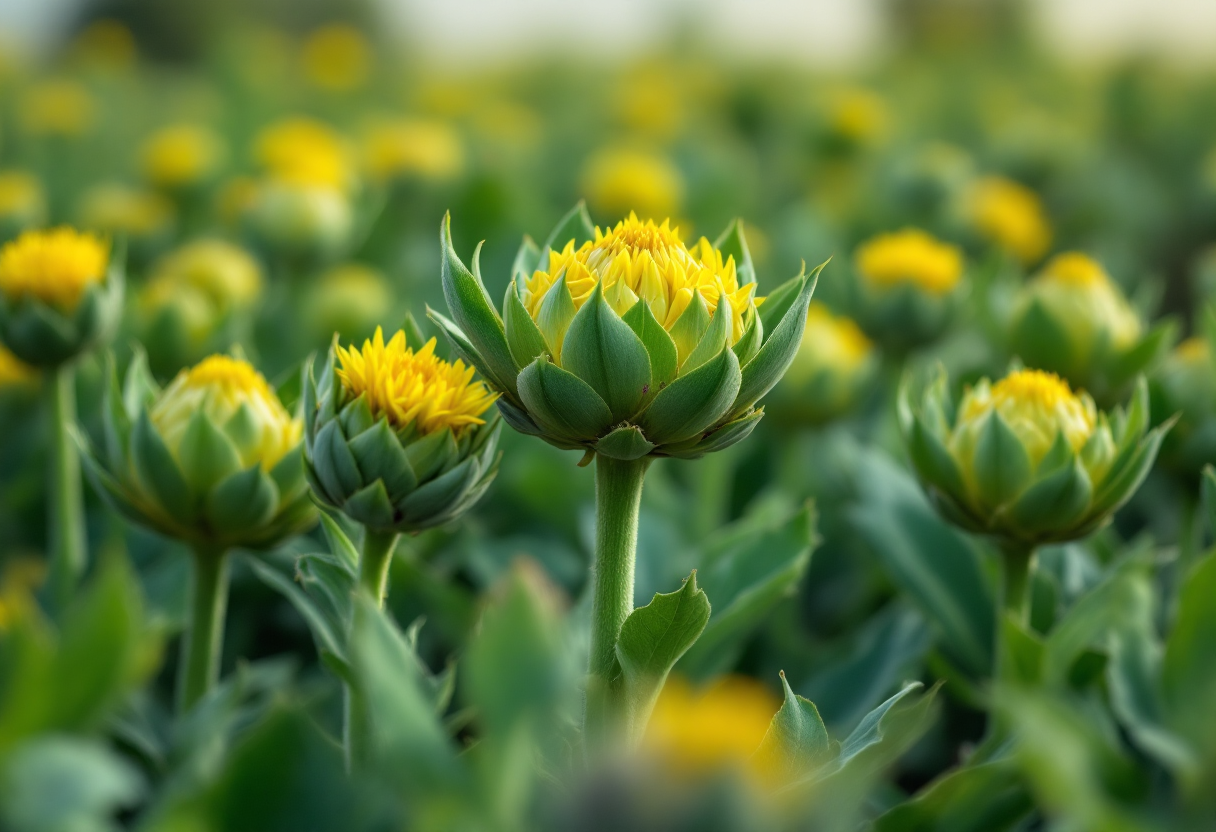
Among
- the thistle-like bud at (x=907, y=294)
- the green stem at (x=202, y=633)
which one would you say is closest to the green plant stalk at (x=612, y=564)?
the green stem at (x=202, y=633)

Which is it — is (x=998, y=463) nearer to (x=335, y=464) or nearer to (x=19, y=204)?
(x=335, y=464)

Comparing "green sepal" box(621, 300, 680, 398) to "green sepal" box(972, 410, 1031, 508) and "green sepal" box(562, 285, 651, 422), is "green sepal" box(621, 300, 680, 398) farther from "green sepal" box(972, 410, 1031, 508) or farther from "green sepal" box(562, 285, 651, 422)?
"green sepal" box(972, 410, 1031, 508)

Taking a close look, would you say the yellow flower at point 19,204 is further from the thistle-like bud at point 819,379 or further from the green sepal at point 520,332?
the green sepal at point 520,332

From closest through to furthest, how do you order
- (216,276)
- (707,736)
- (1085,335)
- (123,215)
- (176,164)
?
(707,736)
(1085,335)
(216,276)
(123,215)
(176,164)

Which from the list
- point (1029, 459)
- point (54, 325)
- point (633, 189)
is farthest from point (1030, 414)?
point (633, 189)

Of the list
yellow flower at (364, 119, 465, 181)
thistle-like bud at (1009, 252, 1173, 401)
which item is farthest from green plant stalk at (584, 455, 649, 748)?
yellow flower at (364, 119, 465, 181)
